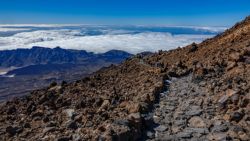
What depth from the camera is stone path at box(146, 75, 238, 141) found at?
14.9m

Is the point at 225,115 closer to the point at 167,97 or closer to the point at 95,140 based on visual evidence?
the point at 167,97

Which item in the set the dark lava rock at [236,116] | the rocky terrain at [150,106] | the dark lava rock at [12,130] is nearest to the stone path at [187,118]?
the rocky terrain at [150,106]

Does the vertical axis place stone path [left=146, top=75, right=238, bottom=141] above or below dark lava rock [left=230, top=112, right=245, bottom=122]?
below

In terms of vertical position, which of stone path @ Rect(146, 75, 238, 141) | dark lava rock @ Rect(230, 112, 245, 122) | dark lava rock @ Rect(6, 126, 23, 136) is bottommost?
dark lava rock @ Rect(6, 126, 23, 136)

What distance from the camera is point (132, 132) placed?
14375mm

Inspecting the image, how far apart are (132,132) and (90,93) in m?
5.59

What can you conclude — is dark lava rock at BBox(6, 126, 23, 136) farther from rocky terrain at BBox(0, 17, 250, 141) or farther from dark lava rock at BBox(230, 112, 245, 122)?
dark lava rock at BBox(230, 112, 245, 122)

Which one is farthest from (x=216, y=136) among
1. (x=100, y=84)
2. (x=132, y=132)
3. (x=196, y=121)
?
(x=100, y=84)

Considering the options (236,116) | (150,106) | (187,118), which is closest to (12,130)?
(150,106)

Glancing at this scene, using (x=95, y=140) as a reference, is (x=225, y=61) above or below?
above

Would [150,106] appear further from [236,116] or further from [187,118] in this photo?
[236,116]

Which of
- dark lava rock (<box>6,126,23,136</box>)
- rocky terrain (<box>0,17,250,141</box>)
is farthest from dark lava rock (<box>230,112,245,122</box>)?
dark lava rock (<box>6,126,23,136</box>)

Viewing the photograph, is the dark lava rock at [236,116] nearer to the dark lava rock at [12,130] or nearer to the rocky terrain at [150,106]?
the rocky terrain at [150,106]

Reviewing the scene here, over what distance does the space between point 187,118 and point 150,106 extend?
1.76 m
